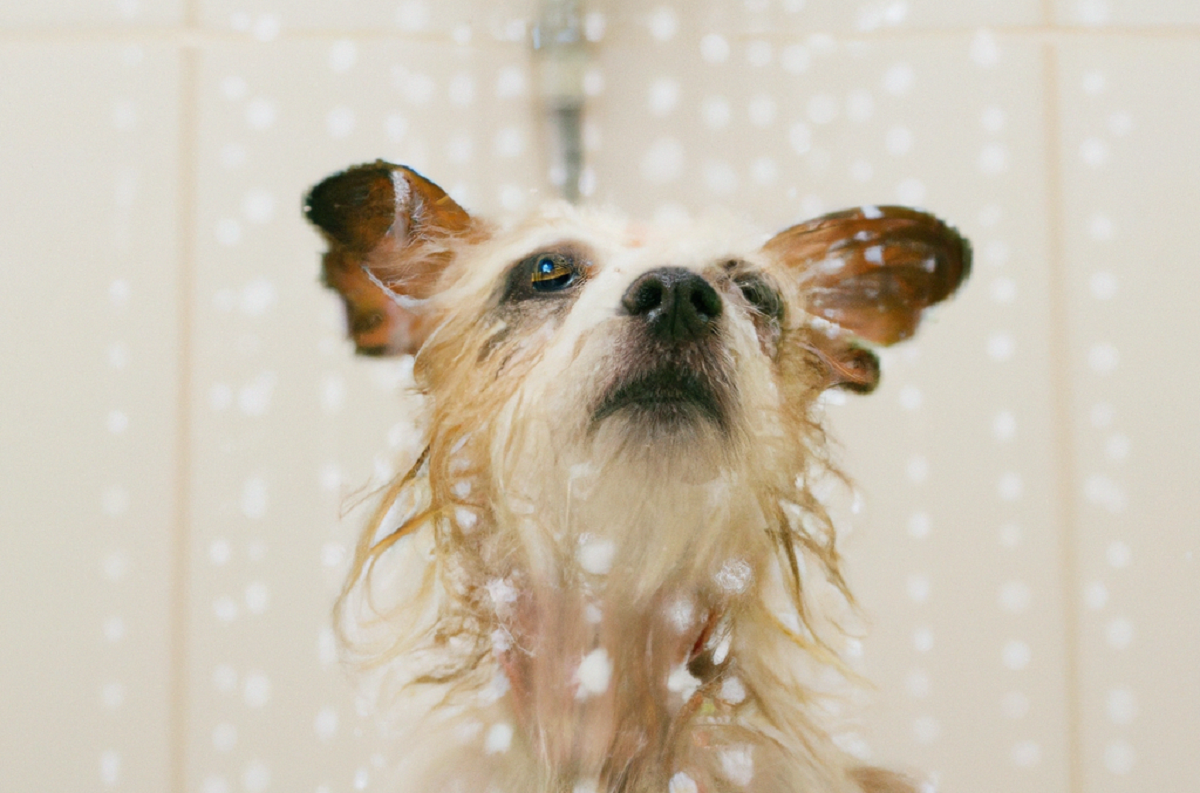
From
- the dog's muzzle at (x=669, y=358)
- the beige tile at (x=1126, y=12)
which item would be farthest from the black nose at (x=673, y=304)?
the beige tile at (x=1126, y=12)

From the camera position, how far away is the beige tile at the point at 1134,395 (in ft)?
3.04

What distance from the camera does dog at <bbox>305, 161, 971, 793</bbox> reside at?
2.63ft

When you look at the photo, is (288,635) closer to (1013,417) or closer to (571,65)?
(571,65)

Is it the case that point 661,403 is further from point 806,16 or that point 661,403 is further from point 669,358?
point 806,16

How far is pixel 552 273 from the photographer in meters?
0.83

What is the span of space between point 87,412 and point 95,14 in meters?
0.43

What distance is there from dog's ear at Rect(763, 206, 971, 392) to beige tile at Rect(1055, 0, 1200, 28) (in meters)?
0.29

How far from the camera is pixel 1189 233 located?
3.15ft

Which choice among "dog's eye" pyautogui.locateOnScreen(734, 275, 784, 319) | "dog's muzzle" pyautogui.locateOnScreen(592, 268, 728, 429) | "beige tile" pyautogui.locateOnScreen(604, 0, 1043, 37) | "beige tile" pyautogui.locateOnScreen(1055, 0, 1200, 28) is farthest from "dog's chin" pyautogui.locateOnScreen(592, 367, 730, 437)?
"beige tile" pyautogui.locateOnScreen(1055, 0, 1200, 28)

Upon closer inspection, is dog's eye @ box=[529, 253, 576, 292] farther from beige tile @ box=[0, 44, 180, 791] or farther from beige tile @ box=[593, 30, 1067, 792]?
beige tile @ box=[0, 44, 180, 791]

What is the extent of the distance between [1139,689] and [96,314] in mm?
1196

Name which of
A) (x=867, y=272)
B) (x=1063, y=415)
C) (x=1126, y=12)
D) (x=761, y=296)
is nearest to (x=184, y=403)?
(x=761, y=296)

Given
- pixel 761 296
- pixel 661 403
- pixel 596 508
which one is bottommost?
pixel 596 508

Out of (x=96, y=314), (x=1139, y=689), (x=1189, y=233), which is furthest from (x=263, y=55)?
(x=1139, y=689)
